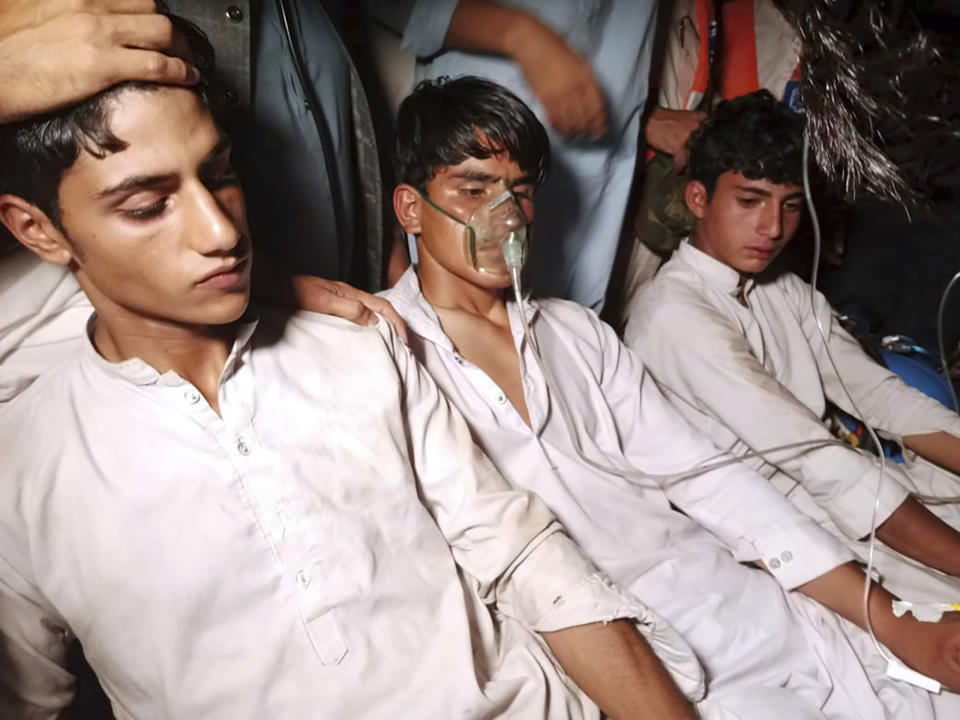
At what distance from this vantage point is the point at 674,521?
158 centimetres

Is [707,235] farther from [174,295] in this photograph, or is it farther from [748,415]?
[174,295]

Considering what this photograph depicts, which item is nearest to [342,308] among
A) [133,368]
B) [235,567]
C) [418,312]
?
[418,312]

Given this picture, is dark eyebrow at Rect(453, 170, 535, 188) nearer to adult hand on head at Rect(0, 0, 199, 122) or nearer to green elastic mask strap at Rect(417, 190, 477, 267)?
green elastic mask strap at Rect(417, 190, 477, 267)

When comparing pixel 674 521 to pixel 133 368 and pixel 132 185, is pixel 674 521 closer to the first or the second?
pixel 133 368

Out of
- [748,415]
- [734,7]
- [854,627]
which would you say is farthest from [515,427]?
[734,7]

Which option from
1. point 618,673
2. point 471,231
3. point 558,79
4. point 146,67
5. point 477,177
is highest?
point 558,79

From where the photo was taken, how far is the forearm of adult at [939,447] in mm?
1950

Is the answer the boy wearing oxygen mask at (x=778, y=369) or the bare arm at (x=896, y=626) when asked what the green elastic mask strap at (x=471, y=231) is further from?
the bare arm at (x=896, y=626)

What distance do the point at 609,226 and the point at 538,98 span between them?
532mm

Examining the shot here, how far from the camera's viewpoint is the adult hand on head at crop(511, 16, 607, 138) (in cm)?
174

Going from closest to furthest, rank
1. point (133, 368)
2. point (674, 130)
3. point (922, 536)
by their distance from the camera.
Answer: point (133, 368), point (922, 536), point (674, 130)

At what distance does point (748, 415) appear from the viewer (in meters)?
1.79

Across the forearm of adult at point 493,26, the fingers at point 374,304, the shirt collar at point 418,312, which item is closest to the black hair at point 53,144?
the fingers at point 374,304

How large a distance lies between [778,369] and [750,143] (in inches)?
29.2
